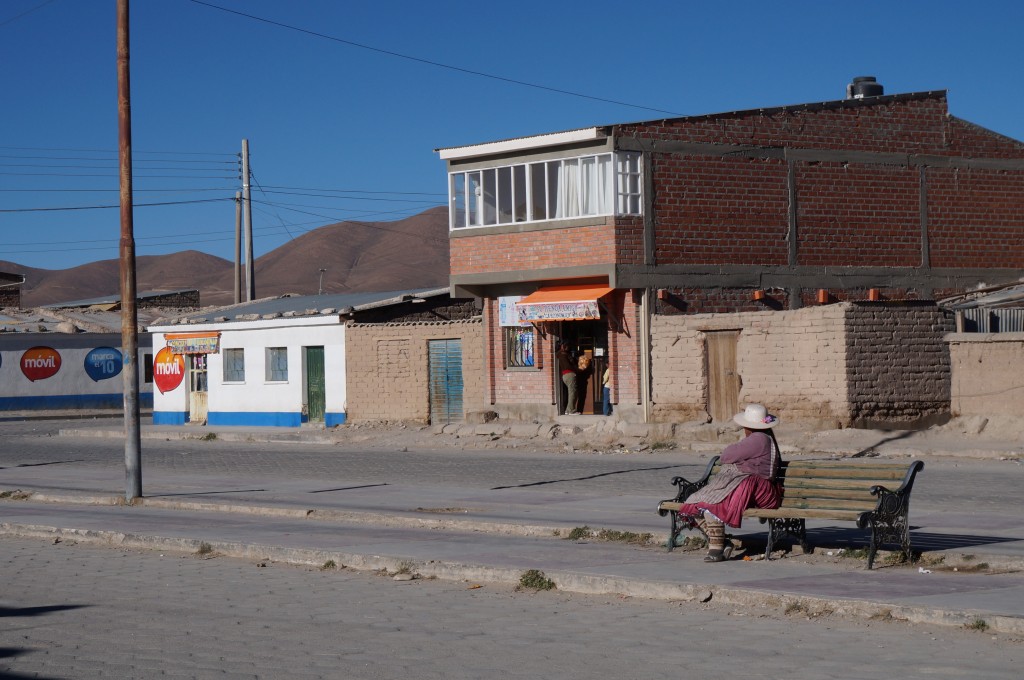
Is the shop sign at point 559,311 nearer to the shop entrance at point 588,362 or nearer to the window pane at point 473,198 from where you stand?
the shop entrance at point 588,362

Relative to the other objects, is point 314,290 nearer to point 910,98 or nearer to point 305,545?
point 910,98

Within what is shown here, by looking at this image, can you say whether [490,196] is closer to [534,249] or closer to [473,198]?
[473,198]

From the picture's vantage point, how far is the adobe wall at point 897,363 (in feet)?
83.4

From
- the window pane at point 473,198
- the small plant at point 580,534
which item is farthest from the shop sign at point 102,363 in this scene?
the small plant at point 580,534

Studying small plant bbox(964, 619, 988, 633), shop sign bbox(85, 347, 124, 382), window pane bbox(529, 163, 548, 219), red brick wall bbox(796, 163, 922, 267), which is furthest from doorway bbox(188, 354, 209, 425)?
small plant bbox(964, 619, 988, 633)

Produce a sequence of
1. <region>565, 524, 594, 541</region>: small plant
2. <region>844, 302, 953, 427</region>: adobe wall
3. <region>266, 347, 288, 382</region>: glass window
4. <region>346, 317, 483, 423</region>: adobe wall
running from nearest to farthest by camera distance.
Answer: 1. <region>565, 524, 594, 541</region>: small plant
2. <region>844, 302, 953, 427</region>: adobe wall
3. <region>346, 317, 483, 423</region>: adobe wall
4. <region>266, 347, 288, 382</region>: glass window

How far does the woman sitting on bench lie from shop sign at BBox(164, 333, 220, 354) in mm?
31175

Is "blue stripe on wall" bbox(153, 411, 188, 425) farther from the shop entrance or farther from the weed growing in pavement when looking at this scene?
the weed growing in pavement

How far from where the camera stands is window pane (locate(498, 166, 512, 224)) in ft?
106

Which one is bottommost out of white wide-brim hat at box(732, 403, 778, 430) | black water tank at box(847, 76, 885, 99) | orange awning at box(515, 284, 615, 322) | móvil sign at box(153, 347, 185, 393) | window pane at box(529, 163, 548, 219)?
white wide-brim hat at box(732, 403, 778, 430)

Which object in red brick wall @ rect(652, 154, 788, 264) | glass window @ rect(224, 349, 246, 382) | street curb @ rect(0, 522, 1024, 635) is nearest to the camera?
street curb @ rect(0, 522, 1024, 635)

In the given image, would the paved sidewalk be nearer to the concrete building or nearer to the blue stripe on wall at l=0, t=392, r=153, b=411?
the concrete building

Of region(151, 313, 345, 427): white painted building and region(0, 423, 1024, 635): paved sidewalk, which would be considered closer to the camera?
region(0, 423, 1024, 635): paved sidewalk

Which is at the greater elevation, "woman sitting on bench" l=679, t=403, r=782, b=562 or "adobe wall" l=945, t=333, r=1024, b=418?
"adobe wall" l=945, t=333, r=1024, b=418
